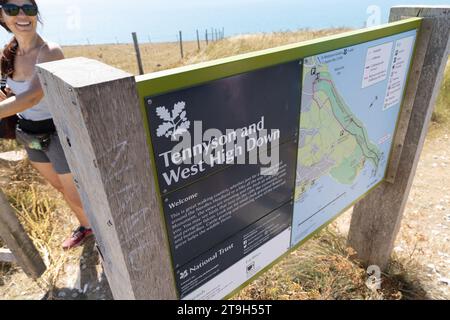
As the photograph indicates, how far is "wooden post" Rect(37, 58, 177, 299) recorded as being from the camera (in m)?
0.81

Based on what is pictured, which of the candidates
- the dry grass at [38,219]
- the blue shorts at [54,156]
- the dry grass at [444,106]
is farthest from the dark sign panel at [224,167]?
the dry grass at [444,106]

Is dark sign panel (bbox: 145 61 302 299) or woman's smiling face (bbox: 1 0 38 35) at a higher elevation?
woman's smiling face (bbox: 1 0 38 35)

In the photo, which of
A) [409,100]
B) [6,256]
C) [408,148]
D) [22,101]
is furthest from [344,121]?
[6,256]

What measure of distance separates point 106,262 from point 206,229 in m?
0.39

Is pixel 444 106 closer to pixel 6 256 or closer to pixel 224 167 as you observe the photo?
pixel 224 167

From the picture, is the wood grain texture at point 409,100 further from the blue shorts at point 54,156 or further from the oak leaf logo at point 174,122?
the blue shorts at point 54,156

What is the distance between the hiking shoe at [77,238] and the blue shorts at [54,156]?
87cm

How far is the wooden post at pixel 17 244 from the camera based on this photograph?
8.09ft

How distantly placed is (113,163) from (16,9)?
6.06 feet

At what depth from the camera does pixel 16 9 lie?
2.05m

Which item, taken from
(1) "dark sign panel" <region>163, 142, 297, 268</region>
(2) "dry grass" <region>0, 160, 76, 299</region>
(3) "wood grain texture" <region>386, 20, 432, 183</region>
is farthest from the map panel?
(2) "dry grass" <region>0, 160, 76, 299</region>

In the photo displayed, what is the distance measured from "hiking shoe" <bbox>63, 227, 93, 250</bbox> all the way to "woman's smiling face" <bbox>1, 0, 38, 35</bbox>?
1.80 meters

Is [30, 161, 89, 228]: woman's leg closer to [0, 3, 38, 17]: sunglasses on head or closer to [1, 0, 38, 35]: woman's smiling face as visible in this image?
[1, 0, 38, 35]: woman's smiling face

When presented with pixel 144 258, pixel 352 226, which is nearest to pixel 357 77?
pixel 144 258
